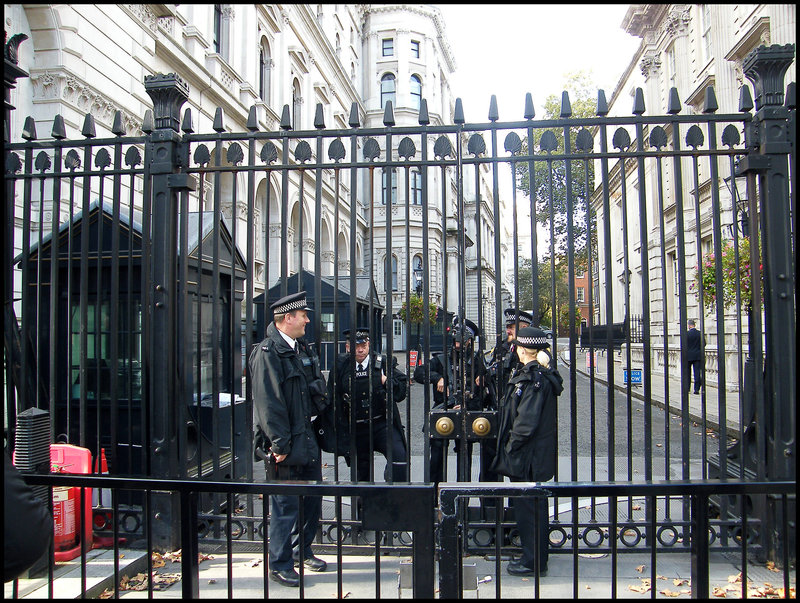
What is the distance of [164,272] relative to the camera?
444 centimetres

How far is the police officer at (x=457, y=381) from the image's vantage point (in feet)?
14.4

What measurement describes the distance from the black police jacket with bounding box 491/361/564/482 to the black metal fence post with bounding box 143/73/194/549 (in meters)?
2.52

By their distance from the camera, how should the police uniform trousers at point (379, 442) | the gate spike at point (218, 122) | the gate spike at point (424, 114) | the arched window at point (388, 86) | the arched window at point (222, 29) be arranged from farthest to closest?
the arched window at point (388, 86)
the arched window at point (222, 29)
the police uniform trousers at point (379, 442)
the gate spike at point (218, 122)
the gate spike at point (424, 114)

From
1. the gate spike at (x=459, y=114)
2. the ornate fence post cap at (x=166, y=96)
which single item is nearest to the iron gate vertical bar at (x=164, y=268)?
the ornate fence post cap at (x=166, y=96)

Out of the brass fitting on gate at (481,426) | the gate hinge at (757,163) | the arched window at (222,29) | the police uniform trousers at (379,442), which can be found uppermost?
the arched window at (222,29)

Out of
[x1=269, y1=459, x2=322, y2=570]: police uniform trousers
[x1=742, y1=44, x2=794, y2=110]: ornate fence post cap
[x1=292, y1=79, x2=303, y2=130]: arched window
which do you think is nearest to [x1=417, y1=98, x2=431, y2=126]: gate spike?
[x1=742, y1=44, x2=794, y2=110]: ornate fence post cap

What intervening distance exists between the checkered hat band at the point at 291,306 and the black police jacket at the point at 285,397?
17 centimetres

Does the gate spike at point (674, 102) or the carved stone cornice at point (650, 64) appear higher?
the carved stone cornice at point (650, 64)

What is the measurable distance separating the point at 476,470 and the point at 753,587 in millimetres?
4119

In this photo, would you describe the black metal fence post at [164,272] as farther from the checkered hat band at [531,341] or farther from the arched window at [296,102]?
the arched window at [296,102]

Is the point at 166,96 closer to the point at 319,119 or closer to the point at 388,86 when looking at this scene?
the point at 319,119

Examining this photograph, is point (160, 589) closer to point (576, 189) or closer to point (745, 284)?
point (745, 284)

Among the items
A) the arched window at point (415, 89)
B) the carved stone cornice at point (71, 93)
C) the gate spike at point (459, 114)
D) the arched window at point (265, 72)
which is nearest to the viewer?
the gate spike at point (459, 114)

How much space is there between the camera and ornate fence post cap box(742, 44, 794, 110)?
3.96 metres
